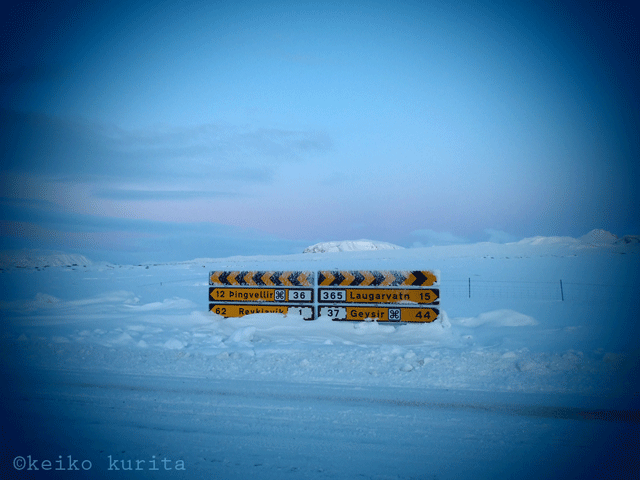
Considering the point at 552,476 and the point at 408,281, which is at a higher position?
the point at 408,281

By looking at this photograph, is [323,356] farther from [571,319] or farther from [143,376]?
[571,319]

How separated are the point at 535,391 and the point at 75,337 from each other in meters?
9.84

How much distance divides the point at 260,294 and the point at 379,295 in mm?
3665

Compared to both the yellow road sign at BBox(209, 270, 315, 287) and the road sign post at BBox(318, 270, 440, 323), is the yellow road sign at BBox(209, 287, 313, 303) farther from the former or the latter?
the road sign post at BBox(318, 270, 440, 323)

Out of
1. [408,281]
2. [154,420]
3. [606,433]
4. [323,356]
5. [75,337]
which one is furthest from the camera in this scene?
[408,281]

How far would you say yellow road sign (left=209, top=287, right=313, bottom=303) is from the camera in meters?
11.9

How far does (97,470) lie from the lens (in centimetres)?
383

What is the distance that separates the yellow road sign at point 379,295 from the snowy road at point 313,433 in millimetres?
5399

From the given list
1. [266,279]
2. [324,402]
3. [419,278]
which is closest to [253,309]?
[266,279]

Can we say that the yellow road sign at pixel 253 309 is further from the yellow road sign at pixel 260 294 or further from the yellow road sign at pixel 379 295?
the yellow road sign at pixel 379 295

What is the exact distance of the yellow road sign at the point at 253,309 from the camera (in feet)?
38.9

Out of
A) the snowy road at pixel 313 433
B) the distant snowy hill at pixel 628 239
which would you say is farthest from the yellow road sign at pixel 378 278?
the distant snowy hill at pixel 628 239

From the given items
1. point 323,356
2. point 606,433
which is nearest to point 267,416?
point 323,356

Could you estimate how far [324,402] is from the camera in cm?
541
